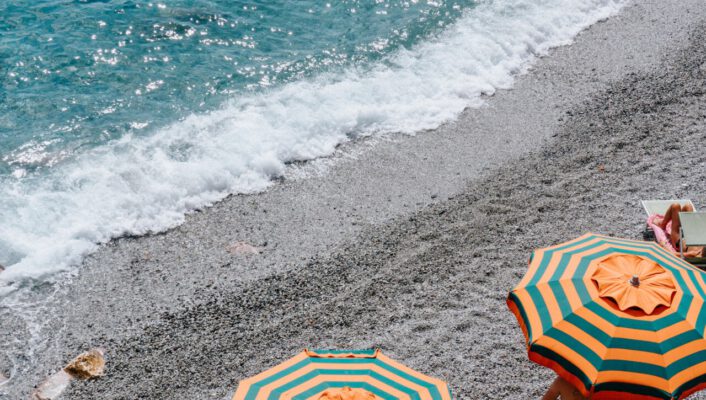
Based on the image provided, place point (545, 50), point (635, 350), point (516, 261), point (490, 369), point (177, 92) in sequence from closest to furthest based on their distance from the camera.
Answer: point (635, 350)
point (490, 369)
point (516, 261)
point (177, 92)
point (545, 50)

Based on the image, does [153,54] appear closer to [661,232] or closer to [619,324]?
[661,232]

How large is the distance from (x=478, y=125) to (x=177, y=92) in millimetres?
7476

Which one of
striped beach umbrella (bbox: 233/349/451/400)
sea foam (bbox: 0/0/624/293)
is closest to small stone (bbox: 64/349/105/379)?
sea foam (bbox: 0/0/624/293)

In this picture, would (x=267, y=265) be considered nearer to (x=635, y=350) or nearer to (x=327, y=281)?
(x=327, y=281)

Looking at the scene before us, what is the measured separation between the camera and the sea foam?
11898mm

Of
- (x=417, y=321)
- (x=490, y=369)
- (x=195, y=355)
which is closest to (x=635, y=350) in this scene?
(x=490, y=369)

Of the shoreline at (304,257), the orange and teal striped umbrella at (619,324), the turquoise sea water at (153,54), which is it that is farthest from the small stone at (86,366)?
the turquoise sea water at (153,54)

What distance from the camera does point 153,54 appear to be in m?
17.7

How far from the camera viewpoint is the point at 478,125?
14.8m

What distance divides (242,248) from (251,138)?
12.9 feet

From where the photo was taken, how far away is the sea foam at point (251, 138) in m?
11.9

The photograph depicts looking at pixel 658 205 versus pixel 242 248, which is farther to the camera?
pixel 242 248

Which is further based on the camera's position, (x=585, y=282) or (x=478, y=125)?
(x=478, y=125)

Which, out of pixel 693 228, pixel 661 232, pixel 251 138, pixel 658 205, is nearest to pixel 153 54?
pixel 251 138
